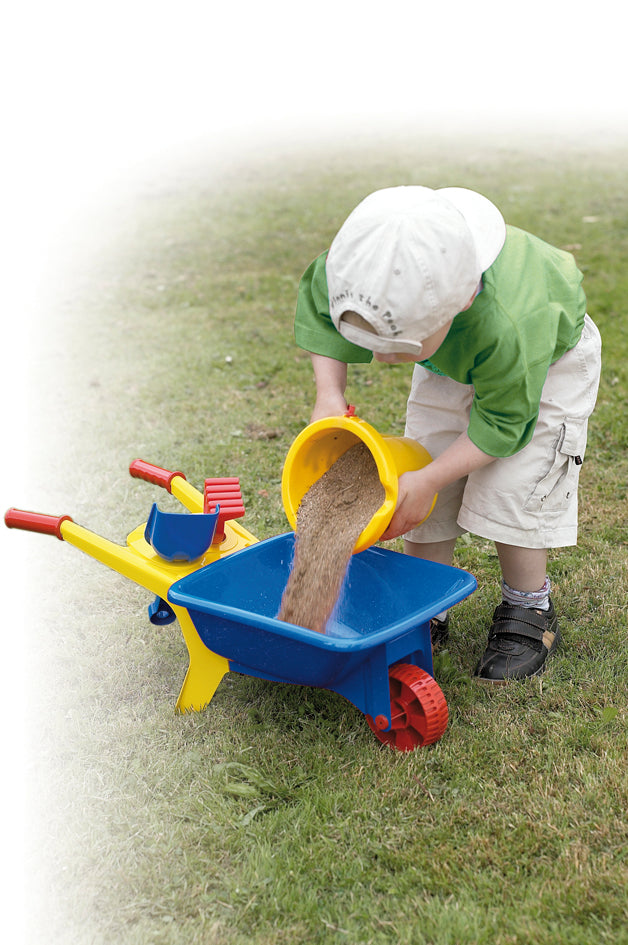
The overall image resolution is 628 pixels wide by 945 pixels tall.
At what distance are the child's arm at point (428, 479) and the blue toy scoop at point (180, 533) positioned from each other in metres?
0.43

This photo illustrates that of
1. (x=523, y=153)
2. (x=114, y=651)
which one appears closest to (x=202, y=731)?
(x=114, y=651)

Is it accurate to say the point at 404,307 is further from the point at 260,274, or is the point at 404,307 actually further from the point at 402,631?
the point at 260,274

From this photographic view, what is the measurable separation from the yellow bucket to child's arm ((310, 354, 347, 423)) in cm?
5

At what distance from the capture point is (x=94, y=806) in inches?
72.3

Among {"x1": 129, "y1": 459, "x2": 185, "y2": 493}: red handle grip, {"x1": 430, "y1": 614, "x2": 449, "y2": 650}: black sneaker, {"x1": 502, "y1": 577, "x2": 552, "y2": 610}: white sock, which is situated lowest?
{"x1": 430, "y1": 614, "x2": 449, "y2": 650}: black sneaker

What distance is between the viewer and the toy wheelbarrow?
1828 mm

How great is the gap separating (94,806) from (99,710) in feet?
1.08

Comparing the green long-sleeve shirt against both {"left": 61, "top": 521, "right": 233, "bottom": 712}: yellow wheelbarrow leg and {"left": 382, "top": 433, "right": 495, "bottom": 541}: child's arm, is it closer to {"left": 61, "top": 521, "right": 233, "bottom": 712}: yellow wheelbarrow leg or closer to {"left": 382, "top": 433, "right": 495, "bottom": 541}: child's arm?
{"left": 382, "top": 433, "right": 495, "bottom": 541}: child's arm

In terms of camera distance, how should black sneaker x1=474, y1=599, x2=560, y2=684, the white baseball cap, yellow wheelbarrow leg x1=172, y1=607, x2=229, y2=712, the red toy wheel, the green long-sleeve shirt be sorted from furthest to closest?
black sneaker x1=474, y1=599, x2=560, y2=684
yellow wheelbarrow leg x1=172, y1=607, x2=229, y2=712
the red toy wheel
the green long-sleeve shirt
the white baseball cap

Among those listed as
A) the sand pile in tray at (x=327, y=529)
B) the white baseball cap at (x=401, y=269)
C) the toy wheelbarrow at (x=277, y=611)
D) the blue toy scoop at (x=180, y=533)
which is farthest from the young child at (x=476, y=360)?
the blue toy scoop at (x=180, y=533)

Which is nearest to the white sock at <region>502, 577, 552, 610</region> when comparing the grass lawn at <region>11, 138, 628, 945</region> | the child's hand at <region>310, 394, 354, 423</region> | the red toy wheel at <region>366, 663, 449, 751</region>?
the grass lawn at <region>11, 138, 628, 945</region>

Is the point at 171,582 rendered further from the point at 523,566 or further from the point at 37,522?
the point at 523,566

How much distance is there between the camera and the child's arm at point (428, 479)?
1.86m

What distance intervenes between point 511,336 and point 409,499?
0.37 metres
